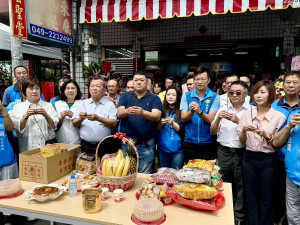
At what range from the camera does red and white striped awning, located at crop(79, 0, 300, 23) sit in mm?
3893

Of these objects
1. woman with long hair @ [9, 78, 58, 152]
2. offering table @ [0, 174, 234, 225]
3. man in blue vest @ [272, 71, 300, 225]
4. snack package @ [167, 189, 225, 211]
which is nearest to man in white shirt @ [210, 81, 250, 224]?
man in blue vest @ [272, 71, 300, 225]

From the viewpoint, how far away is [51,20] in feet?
14.1

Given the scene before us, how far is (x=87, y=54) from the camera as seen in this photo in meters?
5.19

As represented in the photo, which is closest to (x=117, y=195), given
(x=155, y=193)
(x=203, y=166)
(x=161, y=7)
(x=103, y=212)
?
(x=103, y=212)

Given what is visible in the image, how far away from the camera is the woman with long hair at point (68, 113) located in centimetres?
286

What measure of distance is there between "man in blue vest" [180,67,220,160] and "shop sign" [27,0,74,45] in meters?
2.89

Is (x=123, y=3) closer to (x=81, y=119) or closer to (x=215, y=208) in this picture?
(x=81, y=119)

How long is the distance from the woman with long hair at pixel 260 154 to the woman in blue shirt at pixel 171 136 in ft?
2.50

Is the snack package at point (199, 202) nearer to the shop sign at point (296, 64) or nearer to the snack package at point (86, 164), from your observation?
the snack package at point (86, 164)

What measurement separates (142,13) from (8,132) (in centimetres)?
312

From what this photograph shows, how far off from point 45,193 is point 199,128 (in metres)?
1.77

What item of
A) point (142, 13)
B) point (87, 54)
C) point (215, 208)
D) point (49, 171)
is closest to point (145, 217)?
point (215, 208)

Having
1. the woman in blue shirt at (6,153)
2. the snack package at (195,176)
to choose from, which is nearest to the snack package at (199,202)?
the snack package at (195,176)

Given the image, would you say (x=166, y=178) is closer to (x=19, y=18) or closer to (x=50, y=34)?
(x=19, y=18)
